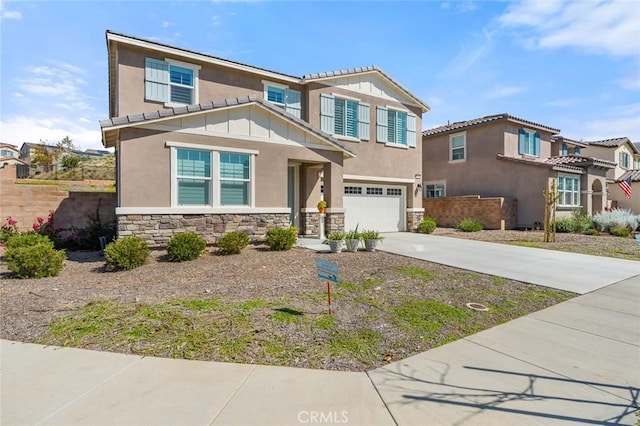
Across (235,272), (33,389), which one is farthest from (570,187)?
(33,389)

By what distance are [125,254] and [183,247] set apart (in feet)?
4.49

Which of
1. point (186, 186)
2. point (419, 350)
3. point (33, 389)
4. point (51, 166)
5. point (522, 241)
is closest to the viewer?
point (33, 389)

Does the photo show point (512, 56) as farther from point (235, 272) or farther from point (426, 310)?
point (235, 272)

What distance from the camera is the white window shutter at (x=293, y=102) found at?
1442 cm

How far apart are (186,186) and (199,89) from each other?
15.6ft

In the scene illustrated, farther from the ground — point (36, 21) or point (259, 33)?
point (259, 33)

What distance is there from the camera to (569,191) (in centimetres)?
2033

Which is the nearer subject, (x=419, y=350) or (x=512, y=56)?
(x=419, y=350)

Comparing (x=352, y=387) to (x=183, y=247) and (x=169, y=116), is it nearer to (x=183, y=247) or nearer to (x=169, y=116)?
(x=183, y=247)

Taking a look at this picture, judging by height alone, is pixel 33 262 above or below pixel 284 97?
below

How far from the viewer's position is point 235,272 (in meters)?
7.76

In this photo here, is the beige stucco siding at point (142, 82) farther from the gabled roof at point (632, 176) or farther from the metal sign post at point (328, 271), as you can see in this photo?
the gabled roof at point (632, 176)

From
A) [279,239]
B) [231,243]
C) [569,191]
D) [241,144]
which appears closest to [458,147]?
[569,191]
